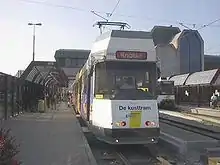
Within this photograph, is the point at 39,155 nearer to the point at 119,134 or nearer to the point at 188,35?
the point at 119,134

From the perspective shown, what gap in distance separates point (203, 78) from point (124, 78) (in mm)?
31327

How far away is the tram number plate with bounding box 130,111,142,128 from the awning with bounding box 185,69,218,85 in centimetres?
2889

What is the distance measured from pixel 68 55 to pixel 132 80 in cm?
9151

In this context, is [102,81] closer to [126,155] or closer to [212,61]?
[126,155]

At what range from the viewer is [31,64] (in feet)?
86.5

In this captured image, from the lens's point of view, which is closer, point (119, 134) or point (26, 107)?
point (119, 134)

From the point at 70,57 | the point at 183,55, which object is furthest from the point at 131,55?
the point at 70,57

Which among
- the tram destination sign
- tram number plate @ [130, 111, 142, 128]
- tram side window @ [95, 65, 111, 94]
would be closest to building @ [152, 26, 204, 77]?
the tram destination sign

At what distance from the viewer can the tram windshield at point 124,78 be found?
12.9 meters

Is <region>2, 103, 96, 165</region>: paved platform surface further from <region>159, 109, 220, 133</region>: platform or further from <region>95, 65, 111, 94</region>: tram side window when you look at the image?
<region>159, 109, 220, 133</region>: platform

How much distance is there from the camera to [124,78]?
42.5 ft


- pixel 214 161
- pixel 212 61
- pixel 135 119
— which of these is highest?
pixel 212 61

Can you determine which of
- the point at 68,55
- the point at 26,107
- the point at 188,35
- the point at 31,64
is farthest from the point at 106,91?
the point at 68,55

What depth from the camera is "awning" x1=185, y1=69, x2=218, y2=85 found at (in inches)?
1609
